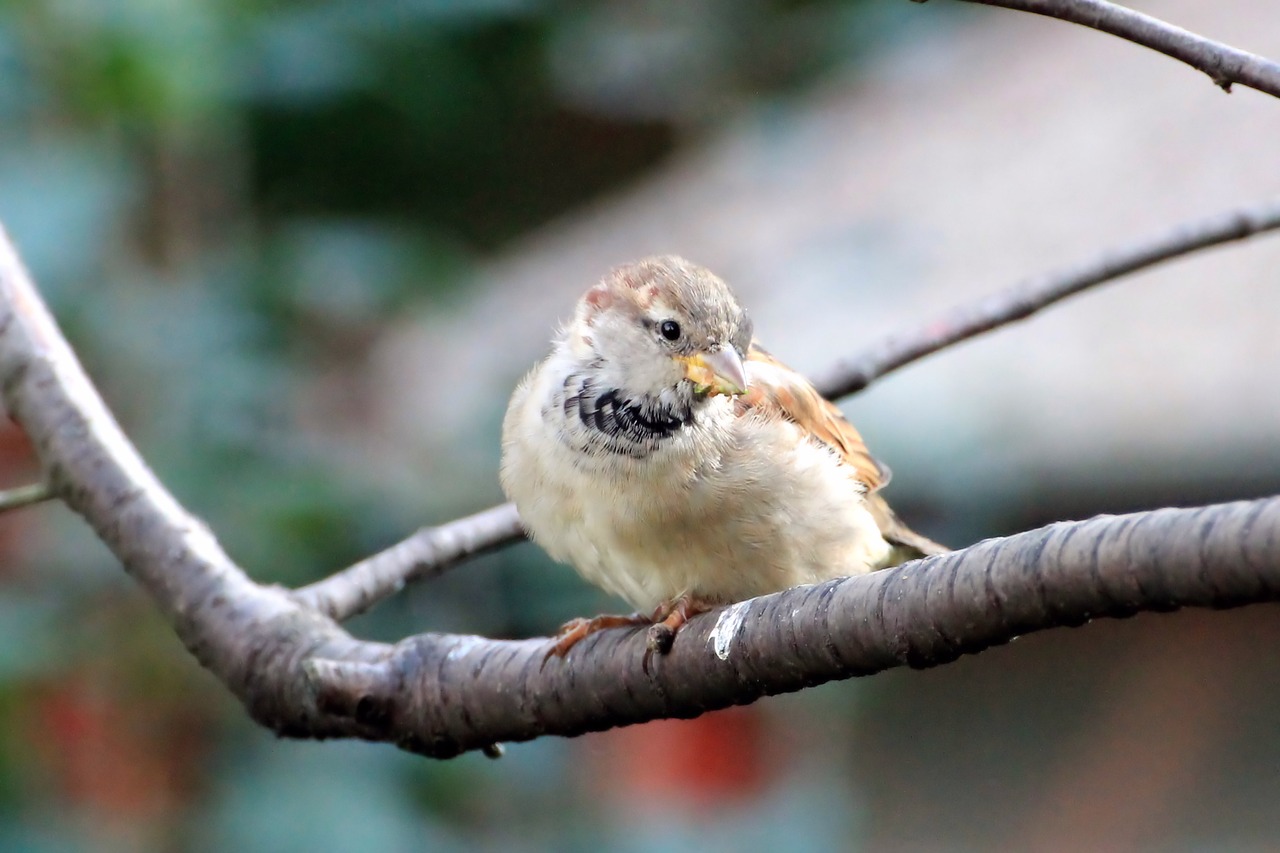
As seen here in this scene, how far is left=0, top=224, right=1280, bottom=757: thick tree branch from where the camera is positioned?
1015mm

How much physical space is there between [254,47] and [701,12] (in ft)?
7.16

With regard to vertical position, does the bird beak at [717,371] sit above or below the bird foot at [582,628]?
above

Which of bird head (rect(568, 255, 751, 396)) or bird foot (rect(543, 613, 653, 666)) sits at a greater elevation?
bird head (rect(568, 255, 751, 396))

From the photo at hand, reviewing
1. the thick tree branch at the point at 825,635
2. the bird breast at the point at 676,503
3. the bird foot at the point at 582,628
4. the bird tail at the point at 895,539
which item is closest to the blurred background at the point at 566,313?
the bird tail at the point at 895,539

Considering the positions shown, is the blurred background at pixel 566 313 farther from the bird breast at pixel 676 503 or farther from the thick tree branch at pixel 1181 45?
the thick tree branch at pixel 1181 45

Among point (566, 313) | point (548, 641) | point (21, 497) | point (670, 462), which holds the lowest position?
point (548, 641)

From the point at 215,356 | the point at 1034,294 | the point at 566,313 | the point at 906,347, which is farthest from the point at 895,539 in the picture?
the point at 566,313

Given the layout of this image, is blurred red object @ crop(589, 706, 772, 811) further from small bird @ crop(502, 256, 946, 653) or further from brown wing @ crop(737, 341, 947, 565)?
small bird @ crop(502, 256, 946, 653)

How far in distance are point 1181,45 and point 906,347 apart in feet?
3.12

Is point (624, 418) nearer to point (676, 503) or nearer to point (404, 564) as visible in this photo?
point (676, 503)

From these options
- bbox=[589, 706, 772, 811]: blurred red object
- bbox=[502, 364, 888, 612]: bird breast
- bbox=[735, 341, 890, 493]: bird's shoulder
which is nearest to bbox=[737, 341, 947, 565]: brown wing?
bbox=[735, 341, 890, 493]: bird's shoulder

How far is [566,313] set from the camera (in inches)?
156

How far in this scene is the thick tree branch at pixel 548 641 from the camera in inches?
39.9

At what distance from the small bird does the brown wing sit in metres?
0.01
